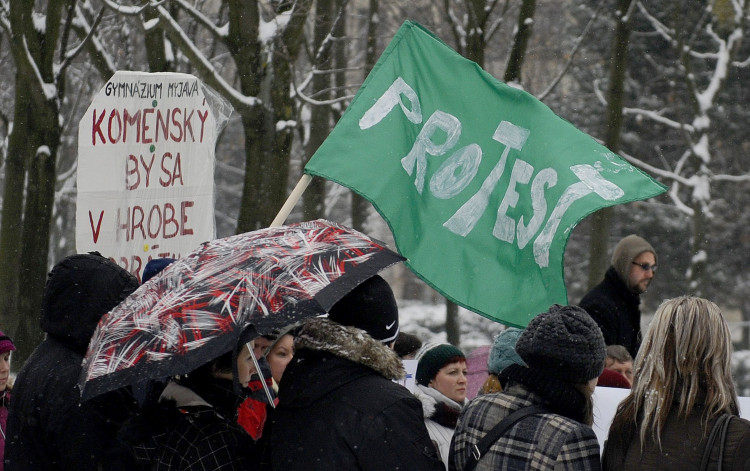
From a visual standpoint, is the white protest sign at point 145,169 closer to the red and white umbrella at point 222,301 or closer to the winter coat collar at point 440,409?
the winter coat collar at point 440,409

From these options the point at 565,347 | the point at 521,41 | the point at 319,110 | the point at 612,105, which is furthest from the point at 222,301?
the point at 319,110

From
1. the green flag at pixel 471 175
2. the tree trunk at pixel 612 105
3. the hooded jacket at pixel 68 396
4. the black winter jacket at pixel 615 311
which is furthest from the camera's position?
the tree trunk at pixel 612 105

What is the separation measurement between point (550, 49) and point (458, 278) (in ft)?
69.4

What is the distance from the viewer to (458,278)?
174 inches

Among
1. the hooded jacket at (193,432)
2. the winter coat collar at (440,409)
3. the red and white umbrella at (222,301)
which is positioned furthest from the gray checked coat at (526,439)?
the winter coat collar at (440,409)

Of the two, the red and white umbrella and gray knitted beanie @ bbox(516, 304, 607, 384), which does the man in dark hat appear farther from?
gray knitted beanie @ bbox(516, 304, 607, 384)

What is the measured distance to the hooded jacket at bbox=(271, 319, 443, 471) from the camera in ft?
9.59

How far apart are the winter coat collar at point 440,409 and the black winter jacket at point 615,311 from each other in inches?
116

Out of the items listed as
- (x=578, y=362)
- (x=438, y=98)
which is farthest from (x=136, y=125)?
(x=578, y=362)

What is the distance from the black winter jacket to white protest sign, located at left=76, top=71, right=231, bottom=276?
2720 mm

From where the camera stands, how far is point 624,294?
23.6ft

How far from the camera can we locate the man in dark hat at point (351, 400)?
2926 mm

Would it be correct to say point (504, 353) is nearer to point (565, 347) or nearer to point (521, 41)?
point (565, 347)

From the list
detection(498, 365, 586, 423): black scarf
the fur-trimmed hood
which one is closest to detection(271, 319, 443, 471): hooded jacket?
the fur-trimmed hood
